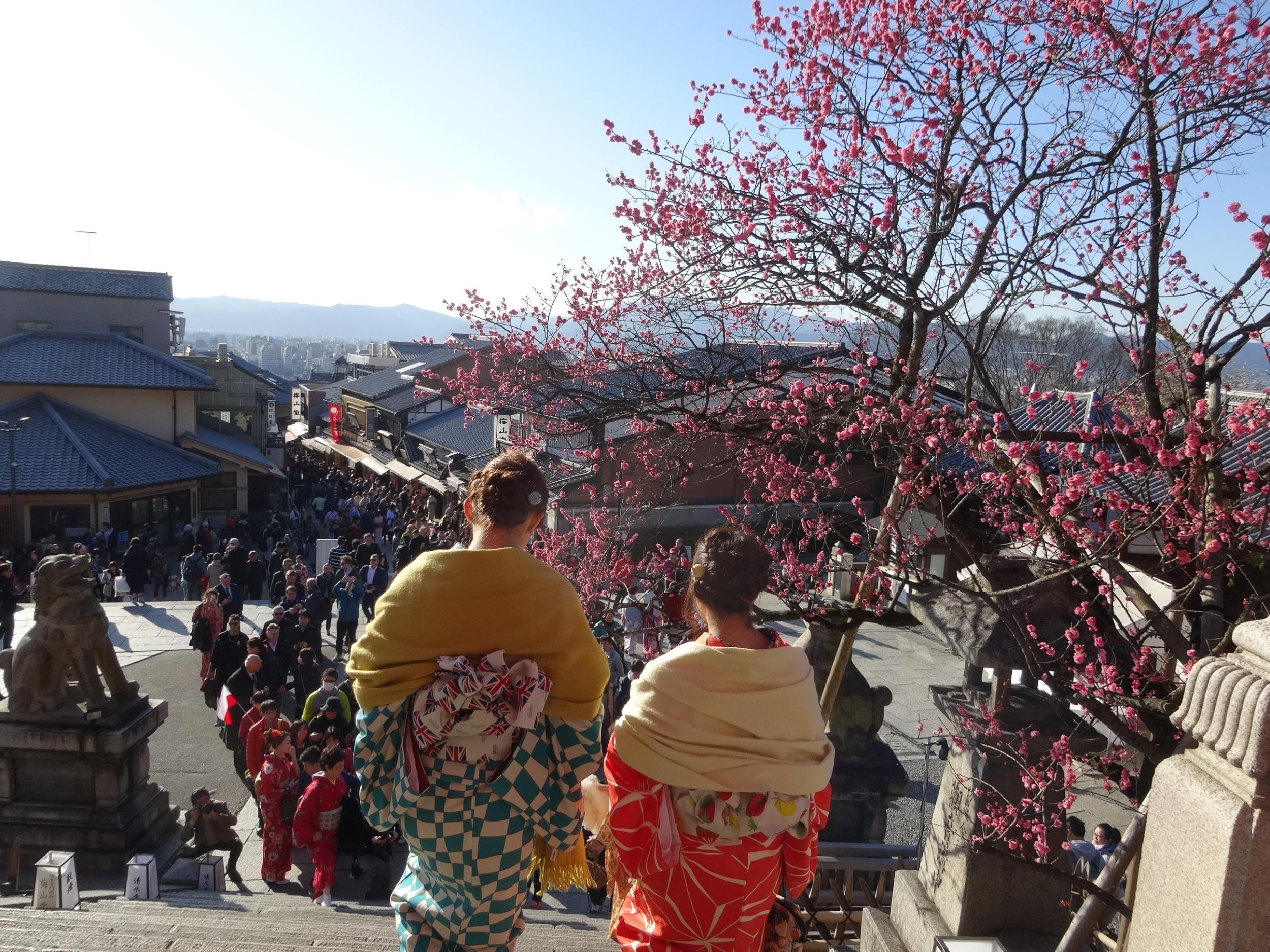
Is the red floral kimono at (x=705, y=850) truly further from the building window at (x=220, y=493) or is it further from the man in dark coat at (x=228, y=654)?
the building window at (x=220, y=493)

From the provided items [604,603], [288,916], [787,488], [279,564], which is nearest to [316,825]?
[288,916]

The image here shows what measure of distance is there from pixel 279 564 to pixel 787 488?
14.2m

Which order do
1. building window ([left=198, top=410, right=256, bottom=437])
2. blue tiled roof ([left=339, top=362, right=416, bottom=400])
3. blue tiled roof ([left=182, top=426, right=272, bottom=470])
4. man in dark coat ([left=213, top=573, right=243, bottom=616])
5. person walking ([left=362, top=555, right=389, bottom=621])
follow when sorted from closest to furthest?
man in dark coat ([left=213, top=573, right=243, bottom=616]) < person walking ([left=362, top=555, right=389, bottom=621]) < blue tiled roof ([left=182, top=426, right=272, bottom=470]) < building window ([left=198, top=410, right=256, bottom=437]) < blue tiled roof ([left=339, top=362, right=416, bottom=400])

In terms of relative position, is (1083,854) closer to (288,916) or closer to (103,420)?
(288,916)

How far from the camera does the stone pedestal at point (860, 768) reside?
519 centimetres

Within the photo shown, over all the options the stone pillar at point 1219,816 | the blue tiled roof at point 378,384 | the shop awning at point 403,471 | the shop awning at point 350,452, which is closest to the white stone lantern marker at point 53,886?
the stone pillar at point 1219,816

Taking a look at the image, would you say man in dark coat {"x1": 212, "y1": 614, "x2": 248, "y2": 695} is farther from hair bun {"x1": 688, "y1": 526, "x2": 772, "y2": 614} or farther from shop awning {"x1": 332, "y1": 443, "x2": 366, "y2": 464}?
shop awning {"x1": 332, "y1": 443, "x2": 366, "y2": 464}

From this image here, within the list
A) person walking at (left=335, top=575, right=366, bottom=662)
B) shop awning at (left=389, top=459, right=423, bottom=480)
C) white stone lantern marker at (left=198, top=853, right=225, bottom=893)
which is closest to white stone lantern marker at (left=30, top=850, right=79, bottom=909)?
white stone lantern marker at (left=198, top=853, right=225, bottom=893)

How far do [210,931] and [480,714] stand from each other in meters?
2.71

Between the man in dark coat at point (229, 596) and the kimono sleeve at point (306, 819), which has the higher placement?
the kimono sleeve at point (306, 819)

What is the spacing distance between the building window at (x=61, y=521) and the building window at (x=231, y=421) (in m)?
10.1

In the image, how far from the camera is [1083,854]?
5.67 m

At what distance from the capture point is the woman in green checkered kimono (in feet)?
7.25

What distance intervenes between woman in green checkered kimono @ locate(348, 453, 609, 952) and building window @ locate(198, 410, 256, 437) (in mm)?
33578
